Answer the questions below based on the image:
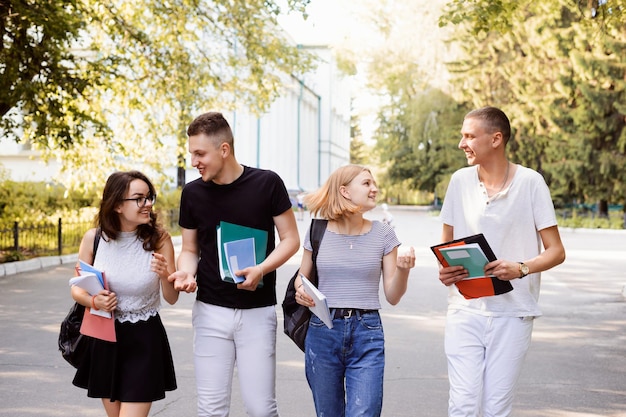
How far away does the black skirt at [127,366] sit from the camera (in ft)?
14.1

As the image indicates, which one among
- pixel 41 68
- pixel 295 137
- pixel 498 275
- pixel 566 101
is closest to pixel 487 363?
pixel 498 275

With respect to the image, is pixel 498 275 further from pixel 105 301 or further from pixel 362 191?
pixel 105 301

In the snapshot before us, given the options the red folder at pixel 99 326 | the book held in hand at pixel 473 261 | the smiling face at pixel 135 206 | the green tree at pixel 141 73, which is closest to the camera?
the book held in hand at pixel 473 261

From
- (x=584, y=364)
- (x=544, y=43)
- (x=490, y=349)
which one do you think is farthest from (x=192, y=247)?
(x=544, y=43)

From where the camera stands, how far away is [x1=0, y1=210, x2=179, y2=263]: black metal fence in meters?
18.5

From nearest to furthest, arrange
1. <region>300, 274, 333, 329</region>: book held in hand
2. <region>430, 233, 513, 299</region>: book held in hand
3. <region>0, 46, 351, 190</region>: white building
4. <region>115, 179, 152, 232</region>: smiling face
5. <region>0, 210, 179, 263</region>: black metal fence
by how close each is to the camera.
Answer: <region>300, 274, 333, 329</region>: book held in hand → <region>430, 233, 513, 299</region>: book held in hand → <region>115, 179, 152, 232</region>: smiling face → <region>0, 210, 179, 263</region>: black metal fence → <region>0, 46, 351, 190</region>: white building

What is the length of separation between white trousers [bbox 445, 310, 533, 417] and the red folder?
1.69m

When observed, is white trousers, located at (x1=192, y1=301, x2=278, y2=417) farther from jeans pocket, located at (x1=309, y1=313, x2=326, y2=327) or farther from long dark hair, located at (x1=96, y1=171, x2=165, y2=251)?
long dark hair, located at (x1=96, y1=171, x2=165, y2=251)

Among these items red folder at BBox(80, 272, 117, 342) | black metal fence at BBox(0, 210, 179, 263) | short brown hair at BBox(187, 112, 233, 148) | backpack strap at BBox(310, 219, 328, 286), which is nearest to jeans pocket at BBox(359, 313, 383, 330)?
backpack strap at BBox(310, 219, 328, 286)

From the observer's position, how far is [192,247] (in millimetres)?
4559

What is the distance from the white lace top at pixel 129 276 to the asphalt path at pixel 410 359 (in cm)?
222

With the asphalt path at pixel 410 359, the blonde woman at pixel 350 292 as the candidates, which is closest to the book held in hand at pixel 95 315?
the blonde woman at pixel 350 292

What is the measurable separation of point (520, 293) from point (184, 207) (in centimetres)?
175

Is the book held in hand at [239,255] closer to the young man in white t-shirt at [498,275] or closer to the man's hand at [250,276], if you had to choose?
the man's hand at [250,276]
